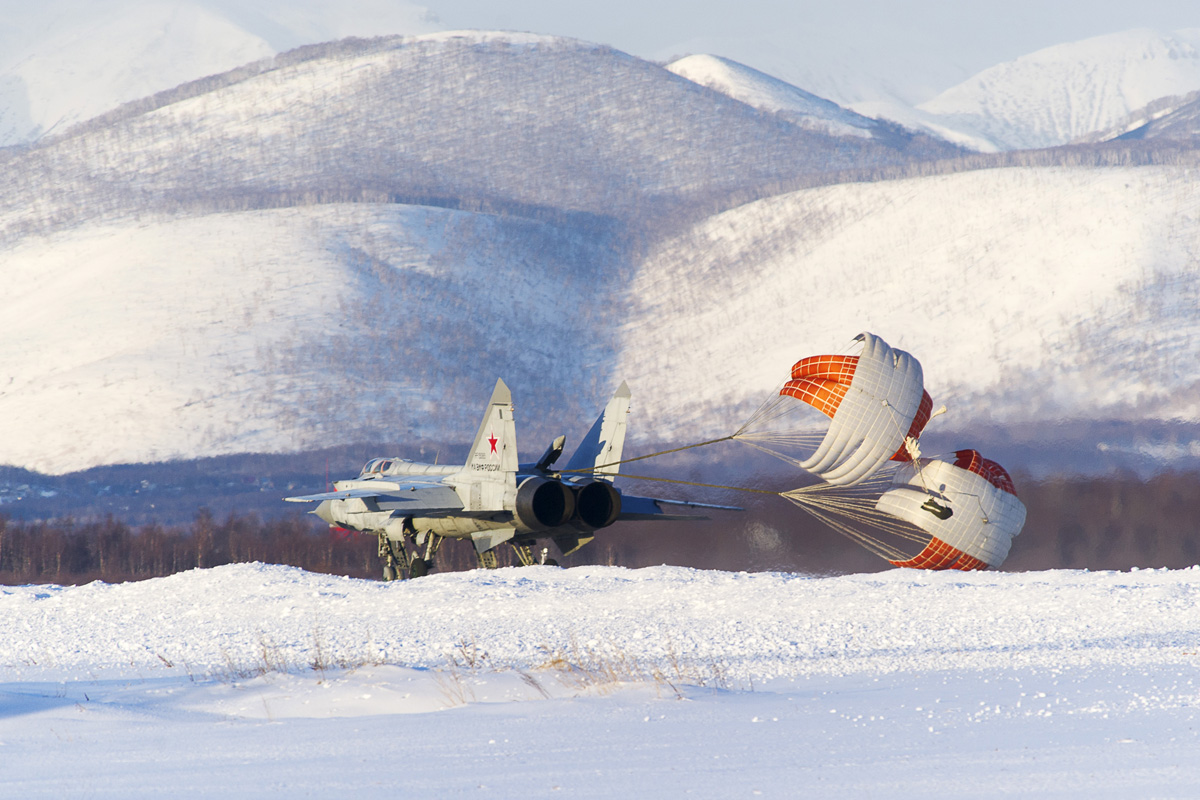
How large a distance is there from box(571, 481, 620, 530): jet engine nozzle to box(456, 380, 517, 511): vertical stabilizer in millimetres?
1753

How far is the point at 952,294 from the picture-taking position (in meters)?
103

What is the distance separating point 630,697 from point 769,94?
17545 centimetres

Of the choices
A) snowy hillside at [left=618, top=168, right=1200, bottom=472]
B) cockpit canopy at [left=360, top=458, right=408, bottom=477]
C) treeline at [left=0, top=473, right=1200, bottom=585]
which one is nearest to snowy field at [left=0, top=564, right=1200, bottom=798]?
cockpit canopy at [left=360, top=458, right=408, bottom=477]

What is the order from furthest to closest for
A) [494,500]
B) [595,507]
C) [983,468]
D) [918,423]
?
[494,500] < [595,507] < [983,468] < [918,423]

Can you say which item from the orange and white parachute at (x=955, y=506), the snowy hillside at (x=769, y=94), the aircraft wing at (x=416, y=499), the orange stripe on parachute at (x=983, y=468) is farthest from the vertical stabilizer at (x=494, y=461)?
the snowy hillside at (x=769, y=94)

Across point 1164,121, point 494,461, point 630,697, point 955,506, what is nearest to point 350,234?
point 494,461

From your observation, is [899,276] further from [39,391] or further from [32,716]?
[32,716]

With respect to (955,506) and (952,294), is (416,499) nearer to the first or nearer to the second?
(955,506)

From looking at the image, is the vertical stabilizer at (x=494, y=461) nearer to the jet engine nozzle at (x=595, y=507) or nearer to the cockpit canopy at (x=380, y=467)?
the jet engine nozzle at (x=595, y=507)

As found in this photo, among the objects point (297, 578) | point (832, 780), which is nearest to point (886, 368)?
point (297, 578)

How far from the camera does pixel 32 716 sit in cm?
1116

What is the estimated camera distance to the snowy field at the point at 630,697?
816 cm

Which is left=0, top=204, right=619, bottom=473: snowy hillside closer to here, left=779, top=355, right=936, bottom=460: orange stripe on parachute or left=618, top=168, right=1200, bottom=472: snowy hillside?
left=618, top=168, right=1200, bottom=472: snowy hillside

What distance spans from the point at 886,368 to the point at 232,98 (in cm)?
15751
